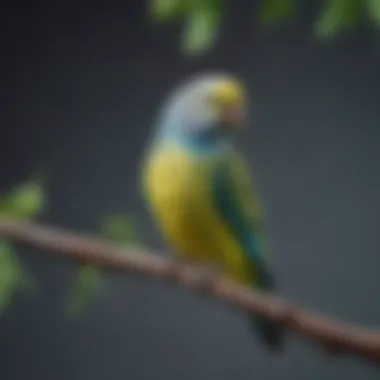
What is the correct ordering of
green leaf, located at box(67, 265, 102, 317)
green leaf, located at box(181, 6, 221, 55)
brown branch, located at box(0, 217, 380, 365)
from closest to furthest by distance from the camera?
brown branch, located at box(0, 217, 380, 365) → green leaf, located at box(181, 6, 221, 55) → green leaf, located at box(67, 265, 102, 317)

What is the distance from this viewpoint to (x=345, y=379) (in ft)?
3.27

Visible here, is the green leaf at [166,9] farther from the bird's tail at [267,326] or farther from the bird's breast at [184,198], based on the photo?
the bird's tail at [267,326]

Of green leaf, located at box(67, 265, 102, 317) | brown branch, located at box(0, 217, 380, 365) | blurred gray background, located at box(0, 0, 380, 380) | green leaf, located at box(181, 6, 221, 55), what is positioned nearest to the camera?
brown branch, located at box(0, 217, 380, 365)

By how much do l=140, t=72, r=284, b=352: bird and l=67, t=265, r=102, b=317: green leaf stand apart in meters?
0.10

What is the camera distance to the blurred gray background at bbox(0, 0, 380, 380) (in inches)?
38.3

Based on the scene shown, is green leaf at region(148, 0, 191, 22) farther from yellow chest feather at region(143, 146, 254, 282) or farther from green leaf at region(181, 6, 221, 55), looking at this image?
yellow chest feather at region(143, 146, 254, 282)

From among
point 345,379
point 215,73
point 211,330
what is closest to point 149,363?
point 211,330

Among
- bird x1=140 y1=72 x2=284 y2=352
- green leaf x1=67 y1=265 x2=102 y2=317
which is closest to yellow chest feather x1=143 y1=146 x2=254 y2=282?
bird x1=140 y1=72 x2=284 y2=352

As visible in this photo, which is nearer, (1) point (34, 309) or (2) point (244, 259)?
(2) point (244, 259)

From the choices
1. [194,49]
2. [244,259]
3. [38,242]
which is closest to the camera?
[38,242]

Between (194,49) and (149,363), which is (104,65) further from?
(149,363)

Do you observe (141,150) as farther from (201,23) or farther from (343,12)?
(343,12)

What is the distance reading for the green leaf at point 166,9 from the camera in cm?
71

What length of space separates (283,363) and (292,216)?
16 centimetres
